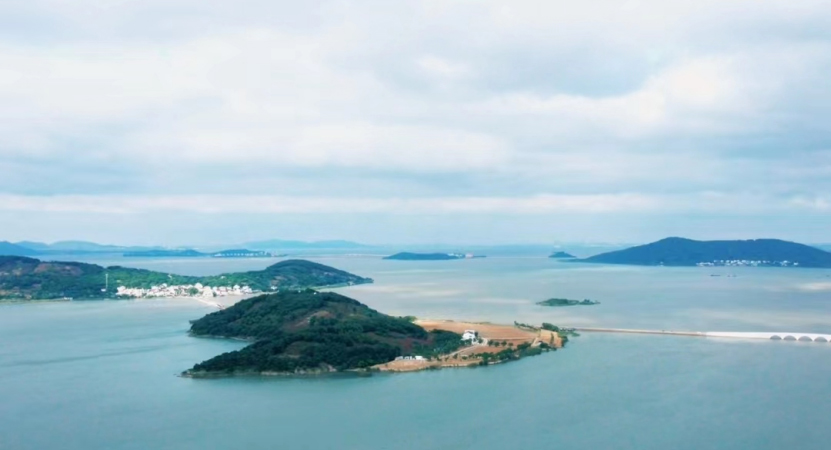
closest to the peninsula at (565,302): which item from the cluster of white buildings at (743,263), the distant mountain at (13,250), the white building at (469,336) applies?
the white building at (469,336)

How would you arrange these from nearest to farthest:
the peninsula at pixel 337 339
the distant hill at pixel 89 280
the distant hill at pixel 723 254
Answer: the peninsula at pixel 337 339
the distant hill at pixel 89 280
the distant hill at pixel 723 254

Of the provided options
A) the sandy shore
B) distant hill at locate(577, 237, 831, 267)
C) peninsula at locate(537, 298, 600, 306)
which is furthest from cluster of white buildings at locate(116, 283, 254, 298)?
distant hill at locate(577, 237, 831, 267)

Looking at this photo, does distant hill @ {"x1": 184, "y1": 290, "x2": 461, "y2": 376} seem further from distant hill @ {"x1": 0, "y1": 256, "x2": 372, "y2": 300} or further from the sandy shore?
distant hill @ {"x1": 0, "y1": 256, "x2": 372, "y2": 300}

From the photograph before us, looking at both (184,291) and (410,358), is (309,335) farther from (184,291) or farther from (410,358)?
(184,291)

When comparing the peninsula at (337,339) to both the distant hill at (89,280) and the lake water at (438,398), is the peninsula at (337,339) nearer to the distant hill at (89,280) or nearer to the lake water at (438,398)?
the lake water at (438,398)

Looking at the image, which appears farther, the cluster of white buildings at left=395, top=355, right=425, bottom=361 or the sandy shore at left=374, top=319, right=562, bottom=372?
the cluster of white buildings at left=395, top=355, right=425, bottom=361

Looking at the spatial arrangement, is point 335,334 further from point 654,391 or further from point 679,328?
point 679,328
